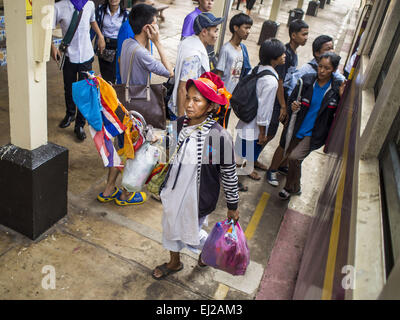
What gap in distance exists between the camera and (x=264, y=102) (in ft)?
14.9

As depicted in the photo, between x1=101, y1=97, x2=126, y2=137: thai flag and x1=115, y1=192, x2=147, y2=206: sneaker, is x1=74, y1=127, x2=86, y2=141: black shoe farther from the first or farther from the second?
x1=101, y1=97, x2=126, y2=137: thai flag

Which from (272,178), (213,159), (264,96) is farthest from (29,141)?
(272,178)

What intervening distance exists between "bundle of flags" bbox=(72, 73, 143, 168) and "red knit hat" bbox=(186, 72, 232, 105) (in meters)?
0.89

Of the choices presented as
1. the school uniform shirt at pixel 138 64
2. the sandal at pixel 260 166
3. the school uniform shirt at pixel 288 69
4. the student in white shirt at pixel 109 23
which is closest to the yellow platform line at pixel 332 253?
the school uniform shirt at pixel 138 64

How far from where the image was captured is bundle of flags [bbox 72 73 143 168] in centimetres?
349

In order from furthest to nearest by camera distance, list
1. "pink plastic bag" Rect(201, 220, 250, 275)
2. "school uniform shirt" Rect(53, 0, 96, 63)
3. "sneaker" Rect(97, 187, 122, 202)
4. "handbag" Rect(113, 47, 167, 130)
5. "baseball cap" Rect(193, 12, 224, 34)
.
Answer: "school uniform shirt" Rect(53, 0, 96, 63) → "sneaker" Rect(97, 187, 122, 202) → "baseball cap" Rect(193, 12, 224, 34) → "handbag" Rect(113, 47, 167, 130) → "pink plastic bag" Rect(201, 220, 250, 275)

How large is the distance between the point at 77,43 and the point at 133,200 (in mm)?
2139

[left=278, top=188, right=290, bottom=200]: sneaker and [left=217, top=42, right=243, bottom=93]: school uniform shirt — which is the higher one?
[left=217, top=42, right=243, bottom=93]: school uniform shirt

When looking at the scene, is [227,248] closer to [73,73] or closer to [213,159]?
[213,159]

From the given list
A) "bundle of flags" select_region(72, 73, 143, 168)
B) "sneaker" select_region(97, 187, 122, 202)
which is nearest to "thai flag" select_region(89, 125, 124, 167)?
"bundle of flags" select_region(72, 73, 143, 168)

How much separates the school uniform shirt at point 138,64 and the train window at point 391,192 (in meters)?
2.47

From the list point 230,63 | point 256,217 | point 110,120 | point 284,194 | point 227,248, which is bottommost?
point 256,217

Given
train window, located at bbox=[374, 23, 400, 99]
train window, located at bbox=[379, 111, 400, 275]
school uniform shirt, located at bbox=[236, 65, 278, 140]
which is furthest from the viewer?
school uniform shirt, located at bbox=[236, 65, 278, 140]

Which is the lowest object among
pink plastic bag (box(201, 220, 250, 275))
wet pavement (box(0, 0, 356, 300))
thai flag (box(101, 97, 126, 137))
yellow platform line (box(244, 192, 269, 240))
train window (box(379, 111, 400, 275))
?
yellow platform line (box(244, 192, 269, 240))
